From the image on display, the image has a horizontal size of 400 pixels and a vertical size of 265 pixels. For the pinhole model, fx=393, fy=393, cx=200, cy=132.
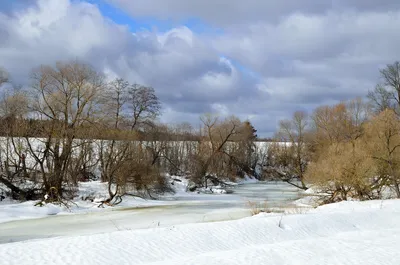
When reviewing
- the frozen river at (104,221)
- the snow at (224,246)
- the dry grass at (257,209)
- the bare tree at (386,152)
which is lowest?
the frozen river at (104,221)

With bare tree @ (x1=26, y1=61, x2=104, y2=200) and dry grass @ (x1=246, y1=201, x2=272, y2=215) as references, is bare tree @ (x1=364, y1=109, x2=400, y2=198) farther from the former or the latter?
bare tree @ (x1=26, y1=61, x2=104, y2=200)

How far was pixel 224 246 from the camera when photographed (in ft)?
42.1

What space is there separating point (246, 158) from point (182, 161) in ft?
59.1

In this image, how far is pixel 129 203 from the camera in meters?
33.0

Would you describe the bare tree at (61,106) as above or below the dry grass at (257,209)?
above

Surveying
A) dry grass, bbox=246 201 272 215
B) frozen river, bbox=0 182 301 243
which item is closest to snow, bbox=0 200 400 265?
frozen river, bbox=0 182 301 243

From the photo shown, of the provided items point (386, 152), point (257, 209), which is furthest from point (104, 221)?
point (386, 152)

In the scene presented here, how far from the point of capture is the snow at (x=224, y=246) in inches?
418

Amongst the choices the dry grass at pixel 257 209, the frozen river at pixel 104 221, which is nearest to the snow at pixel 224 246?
the frozen river at pixel 104 221

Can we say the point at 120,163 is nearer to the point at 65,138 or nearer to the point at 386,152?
the point at 65,138

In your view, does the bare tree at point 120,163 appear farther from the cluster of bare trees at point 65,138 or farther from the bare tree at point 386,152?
the bare tree at point 386,152

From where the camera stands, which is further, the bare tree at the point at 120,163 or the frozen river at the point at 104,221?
the bare tree at the point at 120,163

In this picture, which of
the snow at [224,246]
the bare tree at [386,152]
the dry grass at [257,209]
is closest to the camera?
the snow at [224,246]

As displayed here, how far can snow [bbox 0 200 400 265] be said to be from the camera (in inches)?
418
